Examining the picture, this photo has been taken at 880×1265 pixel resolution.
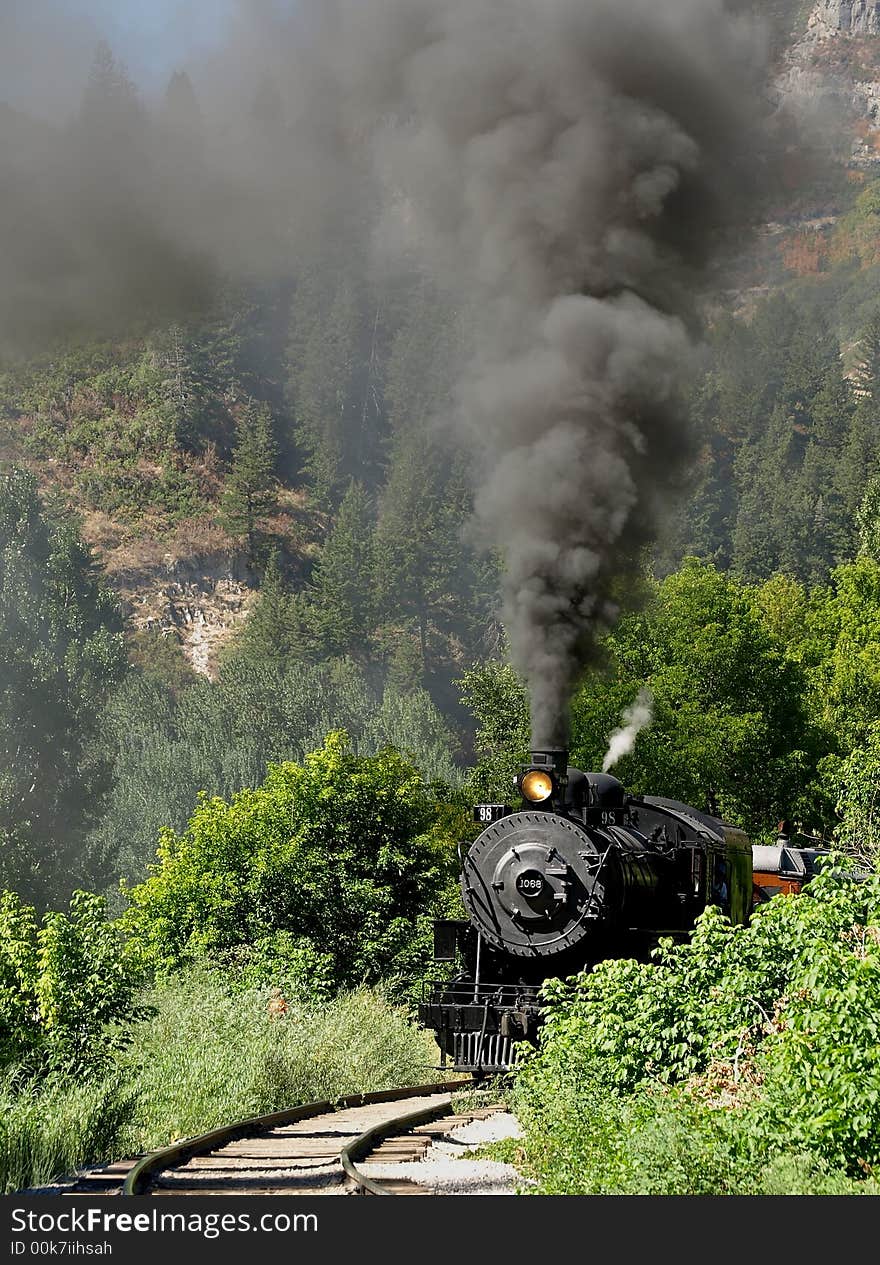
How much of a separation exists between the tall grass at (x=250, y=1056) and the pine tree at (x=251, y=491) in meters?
90.3

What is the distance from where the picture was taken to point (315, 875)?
22.7m

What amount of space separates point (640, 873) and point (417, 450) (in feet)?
294

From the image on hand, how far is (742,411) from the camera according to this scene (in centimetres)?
10375

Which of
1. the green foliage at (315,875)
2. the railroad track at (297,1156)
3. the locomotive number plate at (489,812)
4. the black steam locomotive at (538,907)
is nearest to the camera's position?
the railroad track at (297,1156)

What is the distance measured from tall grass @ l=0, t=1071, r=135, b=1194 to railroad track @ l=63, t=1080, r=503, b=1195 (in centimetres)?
35

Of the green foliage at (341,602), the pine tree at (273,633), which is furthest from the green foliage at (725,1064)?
the green foliage at (341,602)

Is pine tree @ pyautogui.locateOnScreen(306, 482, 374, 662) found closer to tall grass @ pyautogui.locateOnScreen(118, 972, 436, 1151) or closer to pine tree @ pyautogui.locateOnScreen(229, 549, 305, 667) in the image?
pine tree @ pyautogui.locateOnScreen(229, 549, 305, 667)

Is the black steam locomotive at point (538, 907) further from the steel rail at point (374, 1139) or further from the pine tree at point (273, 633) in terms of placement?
the pine tree at point (273, 633)

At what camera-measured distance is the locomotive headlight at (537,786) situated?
12.9m

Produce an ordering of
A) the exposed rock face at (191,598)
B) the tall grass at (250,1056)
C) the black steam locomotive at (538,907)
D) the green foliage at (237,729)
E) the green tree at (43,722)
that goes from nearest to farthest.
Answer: the tall grass at (250,1056) < the black steam locomotive at (538,907) < the green tree at (43,722) < the green foliage at (237,729) < the exposed rock face at (191,598)

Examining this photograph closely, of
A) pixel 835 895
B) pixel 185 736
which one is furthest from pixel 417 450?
pixel 835 895

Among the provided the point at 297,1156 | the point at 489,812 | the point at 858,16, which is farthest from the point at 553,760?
the point at 858,16

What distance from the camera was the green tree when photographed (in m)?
43.0

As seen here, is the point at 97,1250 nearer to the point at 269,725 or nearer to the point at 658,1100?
the point at 658,1100
